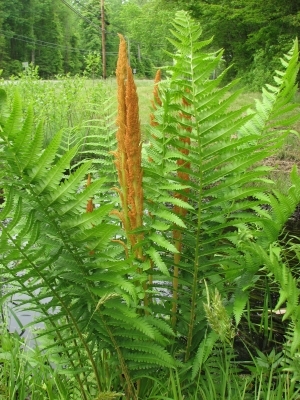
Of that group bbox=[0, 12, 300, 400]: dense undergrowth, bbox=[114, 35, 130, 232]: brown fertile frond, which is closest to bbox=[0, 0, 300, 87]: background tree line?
bbox=[0, 12, 300, 400]: dense undergrowth

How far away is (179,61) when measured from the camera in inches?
54.5

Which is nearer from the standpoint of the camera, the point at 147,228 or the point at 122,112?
the point at 122,112

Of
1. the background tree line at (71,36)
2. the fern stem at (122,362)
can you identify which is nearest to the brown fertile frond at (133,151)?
the fern stem at (122,362)

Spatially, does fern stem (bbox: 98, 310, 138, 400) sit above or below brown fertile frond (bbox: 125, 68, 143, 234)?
below

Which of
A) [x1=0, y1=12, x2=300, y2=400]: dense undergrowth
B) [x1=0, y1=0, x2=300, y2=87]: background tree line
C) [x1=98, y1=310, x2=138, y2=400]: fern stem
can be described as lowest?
[x1=98, y1=310, x2=138, y2=400]: fern stem

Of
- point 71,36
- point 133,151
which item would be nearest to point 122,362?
point 133,151

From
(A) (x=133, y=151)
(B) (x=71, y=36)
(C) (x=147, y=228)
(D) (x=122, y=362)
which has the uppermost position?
(B) (x=71, y=36)

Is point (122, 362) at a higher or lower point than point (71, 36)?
lower

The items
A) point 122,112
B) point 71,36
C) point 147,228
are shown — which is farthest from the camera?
point 71,36

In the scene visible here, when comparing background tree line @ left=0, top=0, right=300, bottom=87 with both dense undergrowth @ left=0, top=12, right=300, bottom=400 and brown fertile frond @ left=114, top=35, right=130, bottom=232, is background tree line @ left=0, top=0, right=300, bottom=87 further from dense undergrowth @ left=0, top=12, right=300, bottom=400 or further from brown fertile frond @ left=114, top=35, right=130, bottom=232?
brown fertile frond @ left=114, top=35, right=130, bottom=232

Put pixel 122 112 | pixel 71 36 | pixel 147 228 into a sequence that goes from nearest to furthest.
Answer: pixel 122 112 < pixel 147 228 < pixel 71 36

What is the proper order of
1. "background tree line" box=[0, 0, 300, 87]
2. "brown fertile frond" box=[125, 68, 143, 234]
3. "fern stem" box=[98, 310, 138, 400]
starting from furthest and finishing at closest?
"background tree line" box=[0, 0, 300, 87]
"fern stem" box=[98, 310, 138, 400]
"brown fertile frond" box=[125, 68, 143, 234]

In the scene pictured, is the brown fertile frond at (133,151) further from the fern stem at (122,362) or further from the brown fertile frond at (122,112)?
the fern stem at (122,362)

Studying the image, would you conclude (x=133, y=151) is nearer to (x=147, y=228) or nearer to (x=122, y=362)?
(x=147, y=228)
